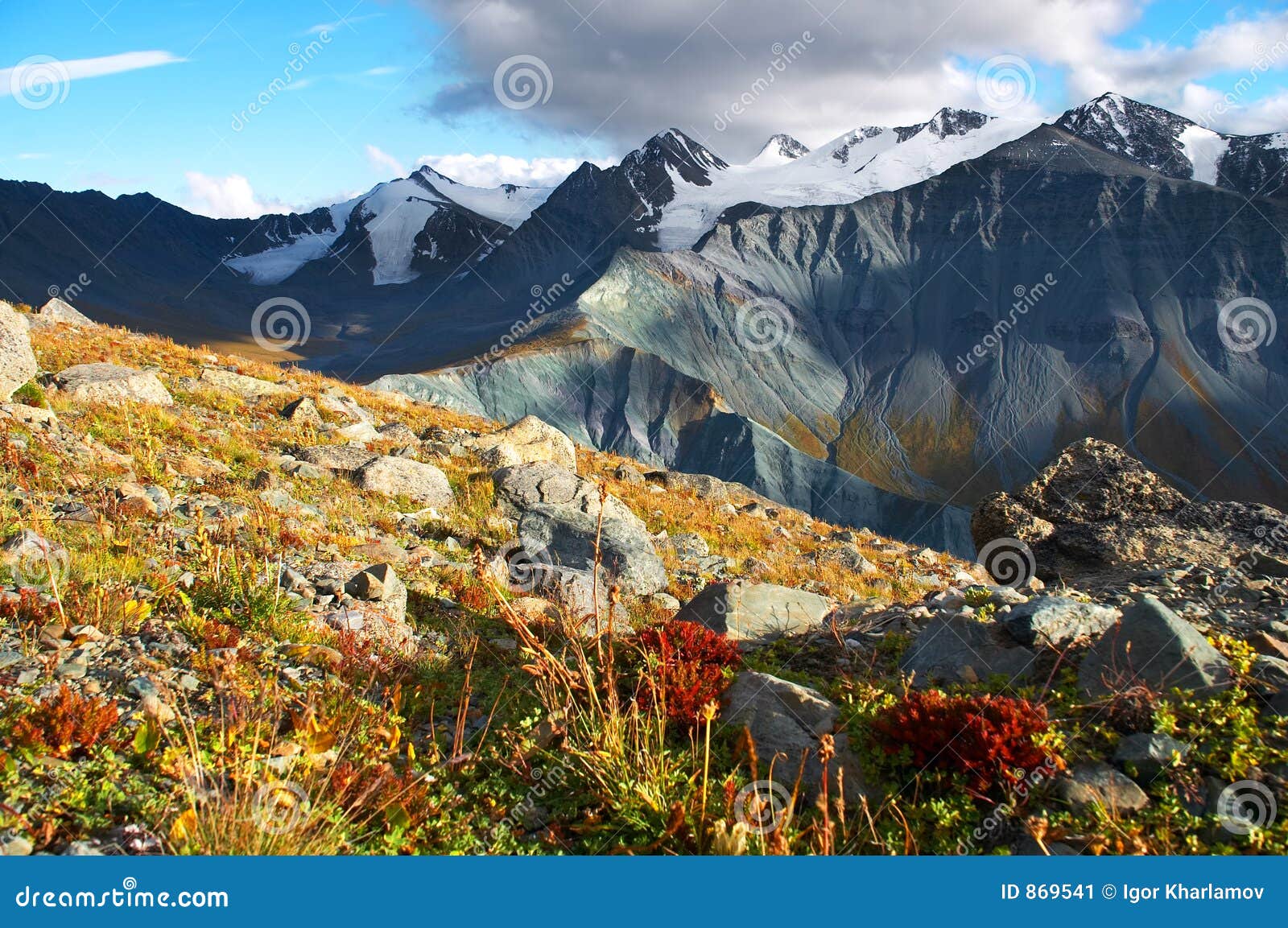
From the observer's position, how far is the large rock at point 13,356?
479 inches

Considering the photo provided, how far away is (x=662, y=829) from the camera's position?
4809 millimetres

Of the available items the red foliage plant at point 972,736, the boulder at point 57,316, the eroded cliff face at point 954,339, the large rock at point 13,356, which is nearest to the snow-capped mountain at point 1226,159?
the eroded cliff face at point 954,339

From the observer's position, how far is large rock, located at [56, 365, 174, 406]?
1369 centimetres

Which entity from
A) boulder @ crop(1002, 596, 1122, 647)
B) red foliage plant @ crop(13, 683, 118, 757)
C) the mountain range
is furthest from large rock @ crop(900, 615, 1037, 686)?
the mountain range

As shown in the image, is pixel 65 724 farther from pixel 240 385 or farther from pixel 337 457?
pixel 240 385

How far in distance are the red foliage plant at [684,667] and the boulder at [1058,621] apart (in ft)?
8.85

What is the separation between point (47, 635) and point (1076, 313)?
507 feet

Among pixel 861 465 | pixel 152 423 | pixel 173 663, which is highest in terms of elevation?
pixel 861 465

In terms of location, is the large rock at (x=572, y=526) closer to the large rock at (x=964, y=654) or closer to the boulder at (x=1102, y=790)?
the large rock at (x=964, y=654)

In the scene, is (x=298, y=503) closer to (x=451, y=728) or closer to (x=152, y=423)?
(x=152, y=423)

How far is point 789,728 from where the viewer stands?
5848 millimetres

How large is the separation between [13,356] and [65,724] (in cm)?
1082

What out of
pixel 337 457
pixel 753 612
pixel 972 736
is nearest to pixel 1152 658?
pixel 972 736

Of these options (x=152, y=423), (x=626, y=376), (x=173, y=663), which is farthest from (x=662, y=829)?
(x=626, y=376)
